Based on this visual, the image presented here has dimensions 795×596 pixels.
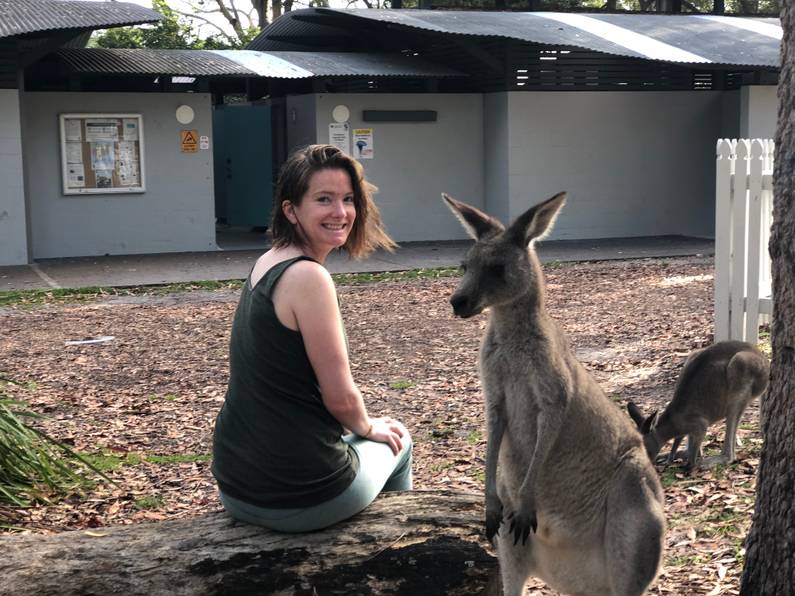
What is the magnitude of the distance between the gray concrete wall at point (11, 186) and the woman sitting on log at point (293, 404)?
13762mm

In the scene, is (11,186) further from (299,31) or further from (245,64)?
(299,31)

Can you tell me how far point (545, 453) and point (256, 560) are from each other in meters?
1.09

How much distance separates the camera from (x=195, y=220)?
1894cm

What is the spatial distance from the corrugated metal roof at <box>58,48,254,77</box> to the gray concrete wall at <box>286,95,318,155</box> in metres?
1.79

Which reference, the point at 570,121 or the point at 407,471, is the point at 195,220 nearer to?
the point at 570,121

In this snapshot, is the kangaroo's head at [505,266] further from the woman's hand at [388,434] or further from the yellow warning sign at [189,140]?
the yellow warning sign at [189,140]

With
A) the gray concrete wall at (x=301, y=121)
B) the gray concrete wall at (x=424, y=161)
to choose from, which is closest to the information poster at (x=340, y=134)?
the gray concrete wall at (x=424, y=161)

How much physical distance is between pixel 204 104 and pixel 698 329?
1076cm

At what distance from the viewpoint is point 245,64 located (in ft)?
60.4

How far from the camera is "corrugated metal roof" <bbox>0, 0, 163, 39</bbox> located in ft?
49.6

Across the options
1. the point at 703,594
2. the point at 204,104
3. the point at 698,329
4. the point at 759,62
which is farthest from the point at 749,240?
the point at 204,104

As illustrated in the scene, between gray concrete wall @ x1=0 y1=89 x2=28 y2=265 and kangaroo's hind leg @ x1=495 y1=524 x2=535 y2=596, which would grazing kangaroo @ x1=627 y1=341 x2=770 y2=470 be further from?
gray concrete wall @ x1=0 y1=89 x2=28 y2=265

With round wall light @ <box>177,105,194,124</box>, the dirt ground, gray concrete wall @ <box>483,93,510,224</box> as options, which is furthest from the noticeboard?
gray concrete wall @ <box>483,93,510,224</box>

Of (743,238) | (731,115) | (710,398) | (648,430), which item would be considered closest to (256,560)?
(648,430)
